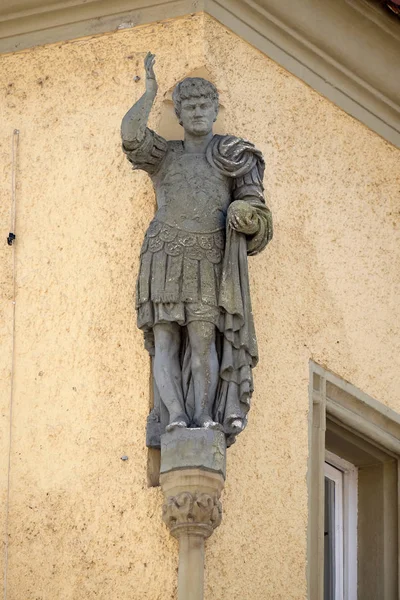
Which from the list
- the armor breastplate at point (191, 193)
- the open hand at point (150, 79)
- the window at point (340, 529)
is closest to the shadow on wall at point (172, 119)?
the armor breastplate at point (191, 193)

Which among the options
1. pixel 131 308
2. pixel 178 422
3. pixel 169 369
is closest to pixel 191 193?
pixel 131 308

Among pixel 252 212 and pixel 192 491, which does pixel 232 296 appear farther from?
pixel 192 491

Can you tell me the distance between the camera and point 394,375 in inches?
457

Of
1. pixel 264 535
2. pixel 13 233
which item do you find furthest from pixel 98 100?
pixel 264 535

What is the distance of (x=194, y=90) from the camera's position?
10.6m

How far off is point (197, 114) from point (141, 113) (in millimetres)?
337

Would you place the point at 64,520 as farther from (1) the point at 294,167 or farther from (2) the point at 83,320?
(1) the point at 294,167

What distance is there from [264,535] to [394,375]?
1.37 meters

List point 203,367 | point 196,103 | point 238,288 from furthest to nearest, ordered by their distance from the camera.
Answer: point 196,103 < point 238,288 < point 203,367

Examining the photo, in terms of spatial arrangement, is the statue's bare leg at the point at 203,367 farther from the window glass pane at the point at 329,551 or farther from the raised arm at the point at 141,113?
the window glass pane at the point at 329,551

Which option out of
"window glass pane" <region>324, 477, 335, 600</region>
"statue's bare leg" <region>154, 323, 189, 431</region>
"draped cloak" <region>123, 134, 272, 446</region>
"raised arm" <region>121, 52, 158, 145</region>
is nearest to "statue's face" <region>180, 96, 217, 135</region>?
"draped cloak" <region>123, 134, 272, 446</region>

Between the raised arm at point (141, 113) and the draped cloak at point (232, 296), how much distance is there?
44mm

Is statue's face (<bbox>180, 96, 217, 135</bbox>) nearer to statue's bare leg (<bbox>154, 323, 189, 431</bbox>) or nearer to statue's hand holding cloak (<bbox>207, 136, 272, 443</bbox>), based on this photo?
statue's hand holding cloak (<bbox>207, 136, 272, 443</bbox>)

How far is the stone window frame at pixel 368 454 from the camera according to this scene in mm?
11172
